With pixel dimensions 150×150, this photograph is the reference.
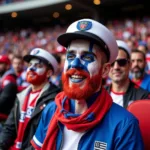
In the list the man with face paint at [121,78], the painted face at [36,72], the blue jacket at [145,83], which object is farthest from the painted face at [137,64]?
the painted face at [36,72]

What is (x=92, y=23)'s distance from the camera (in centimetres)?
199

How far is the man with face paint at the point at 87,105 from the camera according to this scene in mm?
1878

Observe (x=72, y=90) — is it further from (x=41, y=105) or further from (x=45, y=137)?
(x=41, y=105)

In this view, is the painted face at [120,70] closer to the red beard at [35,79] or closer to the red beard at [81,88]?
the red beard at [35,79]

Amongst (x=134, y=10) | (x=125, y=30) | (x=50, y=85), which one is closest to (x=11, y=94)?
(x=50, y=85)

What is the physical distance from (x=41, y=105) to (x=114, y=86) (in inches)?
34.9

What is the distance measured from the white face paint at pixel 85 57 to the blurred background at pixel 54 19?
28.0ft

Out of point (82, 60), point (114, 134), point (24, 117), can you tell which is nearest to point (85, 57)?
point (82, 60)

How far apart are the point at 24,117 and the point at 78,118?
64.2 inches

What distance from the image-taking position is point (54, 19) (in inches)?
670

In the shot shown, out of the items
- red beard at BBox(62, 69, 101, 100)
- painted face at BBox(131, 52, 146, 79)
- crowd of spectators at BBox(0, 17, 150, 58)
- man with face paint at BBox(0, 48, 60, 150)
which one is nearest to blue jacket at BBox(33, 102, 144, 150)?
red beard at BBox(62, 69, 101, 100)

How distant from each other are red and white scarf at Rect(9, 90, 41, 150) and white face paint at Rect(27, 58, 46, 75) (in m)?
0.22

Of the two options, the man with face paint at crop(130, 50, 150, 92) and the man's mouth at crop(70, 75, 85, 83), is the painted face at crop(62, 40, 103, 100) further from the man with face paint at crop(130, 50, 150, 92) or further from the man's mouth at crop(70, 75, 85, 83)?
the man with face paint at crop(130, 50, 150, 92)

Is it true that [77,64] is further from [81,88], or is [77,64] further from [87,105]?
[87,105]
